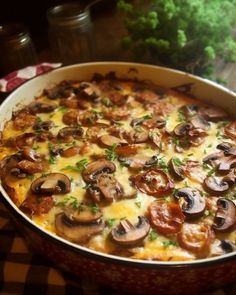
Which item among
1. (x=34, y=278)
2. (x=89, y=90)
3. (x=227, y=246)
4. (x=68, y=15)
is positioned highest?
(x=68, y=15)

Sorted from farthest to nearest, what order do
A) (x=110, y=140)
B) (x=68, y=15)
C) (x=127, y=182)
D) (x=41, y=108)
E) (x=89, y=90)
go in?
1. (x=68, y=15)
2. (x=89, y=90)
3. (x=41, y=108)
4. (x=110, y=140)
5. (x=127, y=182)

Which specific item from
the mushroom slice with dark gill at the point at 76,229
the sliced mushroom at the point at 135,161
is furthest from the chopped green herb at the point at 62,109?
the mushroom slice with dark gill at the point at 76,229

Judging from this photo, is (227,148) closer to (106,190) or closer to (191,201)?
(191,201)

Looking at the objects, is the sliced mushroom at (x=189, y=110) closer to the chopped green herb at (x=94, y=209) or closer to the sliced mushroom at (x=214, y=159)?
the sliced mushroom at (x=214, y=159)

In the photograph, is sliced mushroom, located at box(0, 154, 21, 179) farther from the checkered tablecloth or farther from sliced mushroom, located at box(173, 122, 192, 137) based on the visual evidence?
sliced mushroom, located at box(173, 122, 192, 137)

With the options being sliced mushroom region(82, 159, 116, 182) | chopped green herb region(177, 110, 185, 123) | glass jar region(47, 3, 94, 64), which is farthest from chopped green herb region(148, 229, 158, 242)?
glass jar region(47, 3, 94, 64)

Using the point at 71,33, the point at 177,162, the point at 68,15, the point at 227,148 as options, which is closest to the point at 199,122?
the point at 227,148

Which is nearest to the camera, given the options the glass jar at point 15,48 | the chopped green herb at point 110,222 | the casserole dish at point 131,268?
the casserole dish at point 131,268
